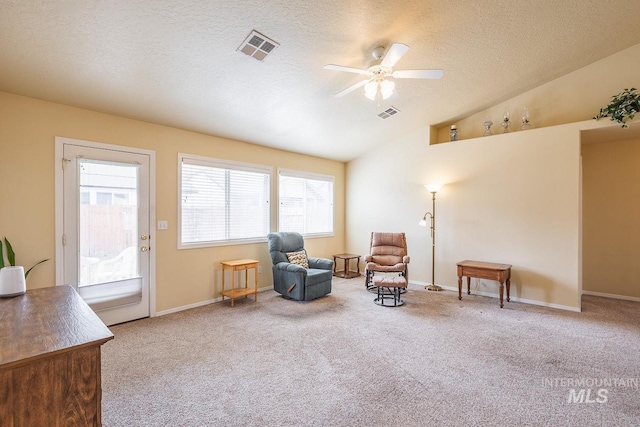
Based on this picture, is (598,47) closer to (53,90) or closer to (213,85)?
(213,85)

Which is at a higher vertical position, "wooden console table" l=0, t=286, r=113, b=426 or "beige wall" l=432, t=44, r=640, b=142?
"beige wall" l=432, t=44, r=640, b=142

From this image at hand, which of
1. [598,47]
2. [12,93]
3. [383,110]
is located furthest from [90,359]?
[598,47]

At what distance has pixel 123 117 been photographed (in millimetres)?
3637

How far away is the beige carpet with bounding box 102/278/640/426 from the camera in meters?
2.02

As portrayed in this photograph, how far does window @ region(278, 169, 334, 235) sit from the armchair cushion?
2.35 feet

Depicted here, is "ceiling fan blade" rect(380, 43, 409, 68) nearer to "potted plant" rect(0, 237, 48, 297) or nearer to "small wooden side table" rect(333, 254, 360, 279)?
"potted plant" rect(0, 237, 48, 297)

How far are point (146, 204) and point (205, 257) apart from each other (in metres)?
1.11

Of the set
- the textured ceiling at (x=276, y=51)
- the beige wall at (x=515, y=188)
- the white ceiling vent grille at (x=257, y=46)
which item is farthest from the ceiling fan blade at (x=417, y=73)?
the beige wall at (x=515, y=188)

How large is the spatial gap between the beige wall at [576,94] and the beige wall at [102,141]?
160 inches

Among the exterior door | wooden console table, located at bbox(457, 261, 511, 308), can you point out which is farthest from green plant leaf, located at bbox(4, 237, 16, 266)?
wooden console table, located at bbox(457, 261, 511, 308)

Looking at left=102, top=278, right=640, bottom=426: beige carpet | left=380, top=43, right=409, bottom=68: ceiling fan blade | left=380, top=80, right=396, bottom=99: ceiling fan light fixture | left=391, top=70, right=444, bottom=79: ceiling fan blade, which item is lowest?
left=102, top=278, right=640, bottom=426: beige carpet

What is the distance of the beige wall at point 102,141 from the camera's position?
9.71 ft

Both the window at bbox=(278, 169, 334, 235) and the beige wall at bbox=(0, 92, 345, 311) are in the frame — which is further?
the window at bbox=(278, 169, 334, 235)

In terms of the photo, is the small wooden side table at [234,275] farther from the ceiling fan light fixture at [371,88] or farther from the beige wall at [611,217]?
the beige wall at [611,217]
